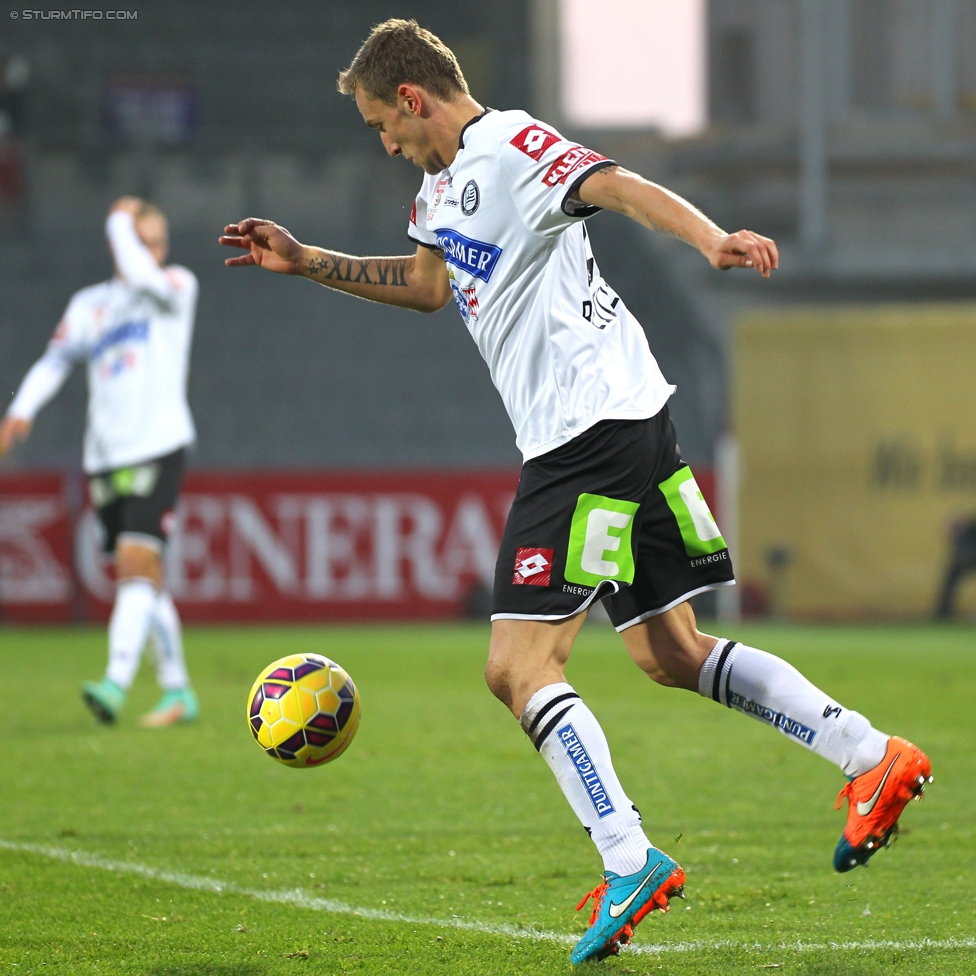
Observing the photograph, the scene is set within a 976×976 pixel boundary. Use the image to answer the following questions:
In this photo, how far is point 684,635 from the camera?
12.7 ft

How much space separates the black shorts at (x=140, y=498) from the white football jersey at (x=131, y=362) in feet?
0.20

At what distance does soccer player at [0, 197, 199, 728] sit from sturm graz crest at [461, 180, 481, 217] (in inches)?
167

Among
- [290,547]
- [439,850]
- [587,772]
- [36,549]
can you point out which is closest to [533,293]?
[587,772]

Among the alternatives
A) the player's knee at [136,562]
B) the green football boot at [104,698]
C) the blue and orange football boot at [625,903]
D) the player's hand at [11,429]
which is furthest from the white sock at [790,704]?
the player's hand at [11,429]

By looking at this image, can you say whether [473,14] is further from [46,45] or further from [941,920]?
[941,920]

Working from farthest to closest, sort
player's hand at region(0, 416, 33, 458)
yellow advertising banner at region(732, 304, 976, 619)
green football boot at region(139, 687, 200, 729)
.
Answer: yellow advertising banner at region(732, 304, 976, 619), green football boot at region(139, 687, 200, 729), player's hand at region(0, 416, 33, 458)

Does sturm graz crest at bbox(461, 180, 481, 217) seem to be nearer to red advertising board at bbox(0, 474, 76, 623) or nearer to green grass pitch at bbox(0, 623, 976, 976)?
green grass pitch at bbox(0, 623, 976, 976)

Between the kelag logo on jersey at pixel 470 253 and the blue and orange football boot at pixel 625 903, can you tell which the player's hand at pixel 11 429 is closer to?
the kelag logo on jersey at pixel 470 253

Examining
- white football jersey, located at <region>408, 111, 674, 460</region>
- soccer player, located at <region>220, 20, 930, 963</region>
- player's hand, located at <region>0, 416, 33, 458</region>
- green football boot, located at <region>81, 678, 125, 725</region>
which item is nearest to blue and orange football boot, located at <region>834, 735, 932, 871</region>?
soccer player, located at <region>220, 20, 930, 963</region>

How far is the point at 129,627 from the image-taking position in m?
7.39

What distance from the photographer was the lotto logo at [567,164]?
3477 mm

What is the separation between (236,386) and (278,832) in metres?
17.0

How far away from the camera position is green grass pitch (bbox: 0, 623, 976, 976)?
349 centimetres

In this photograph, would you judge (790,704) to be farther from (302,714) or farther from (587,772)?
(302,714)
